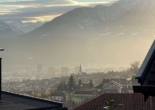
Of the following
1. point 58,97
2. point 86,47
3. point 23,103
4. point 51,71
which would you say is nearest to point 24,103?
point 23,103

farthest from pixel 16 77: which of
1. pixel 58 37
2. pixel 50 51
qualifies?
pixel 58 37

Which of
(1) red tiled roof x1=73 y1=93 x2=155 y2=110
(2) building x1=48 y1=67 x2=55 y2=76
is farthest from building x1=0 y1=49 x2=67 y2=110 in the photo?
(2) building x1=48 y1=67 x2=55 y2=76

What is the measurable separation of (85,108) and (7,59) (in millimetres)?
133440

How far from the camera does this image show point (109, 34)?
19762cm

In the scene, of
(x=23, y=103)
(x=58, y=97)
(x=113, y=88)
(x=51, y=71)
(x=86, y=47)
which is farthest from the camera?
(x=86, y=47)

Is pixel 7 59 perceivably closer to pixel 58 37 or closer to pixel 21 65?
pixel 21 65

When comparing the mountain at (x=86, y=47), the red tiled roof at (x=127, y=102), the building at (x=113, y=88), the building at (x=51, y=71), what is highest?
the mountain at (x=86, y=47)

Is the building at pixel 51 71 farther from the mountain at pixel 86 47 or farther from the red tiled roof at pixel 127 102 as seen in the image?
the red tiled roof at pixel 127 102

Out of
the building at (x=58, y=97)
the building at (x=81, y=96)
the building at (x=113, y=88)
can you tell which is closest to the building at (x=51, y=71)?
the building at (x=81, y=96)

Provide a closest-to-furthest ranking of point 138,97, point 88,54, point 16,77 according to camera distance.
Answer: point 138,97 → point 16,77 → point 88,54

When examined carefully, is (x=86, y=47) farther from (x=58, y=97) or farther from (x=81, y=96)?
(x=58, y=97)

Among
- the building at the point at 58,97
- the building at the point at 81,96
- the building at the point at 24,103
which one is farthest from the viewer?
the building at the point at 81,96

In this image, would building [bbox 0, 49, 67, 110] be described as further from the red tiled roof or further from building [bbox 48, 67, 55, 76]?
building [bbox 48, 67, 55, 76]

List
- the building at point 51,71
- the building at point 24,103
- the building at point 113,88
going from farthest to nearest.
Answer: the building at point 51,71 → the building at point 113,88 → the building at point 24,103
